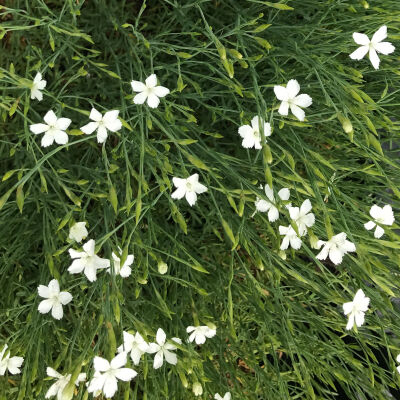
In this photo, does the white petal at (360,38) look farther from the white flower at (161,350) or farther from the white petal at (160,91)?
the white flower at (161,350)

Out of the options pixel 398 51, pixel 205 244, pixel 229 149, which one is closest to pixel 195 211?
pixel 205 244

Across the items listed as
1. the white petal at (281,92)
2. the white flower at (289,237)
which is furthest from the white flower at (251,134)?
the white flower at (289,237)

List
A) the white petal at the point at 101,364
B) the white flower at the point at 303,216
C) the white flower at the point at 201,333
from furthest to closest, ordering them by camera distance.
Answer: the white flower at the point at 201,333 < the white flower at the point at 303,216 < the white petal at the point at 101,364

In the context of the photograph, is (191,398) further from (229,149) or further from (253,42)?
(253,42)

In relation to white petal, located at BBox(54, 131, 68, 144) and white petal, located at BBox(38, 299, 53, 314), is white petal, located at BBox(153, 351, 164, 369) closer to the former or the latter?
white petal, located at BBox(38, 299, 53, 314)

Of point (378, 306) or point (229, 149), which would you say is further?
point (229, 149)

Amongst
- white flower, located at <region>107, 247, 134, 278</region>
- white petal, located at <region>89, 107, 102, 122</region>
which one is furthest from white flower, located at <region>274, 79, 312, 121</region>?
white flower, located at <region>107, 247, 134, 278</region>

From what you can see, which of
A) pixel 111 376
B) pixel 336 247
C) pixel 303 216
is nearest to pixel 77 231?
pixel 111 376

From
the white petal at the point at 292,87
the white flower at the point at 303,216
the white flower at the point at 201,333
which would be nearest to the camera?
the white petal at the point at 292,87
